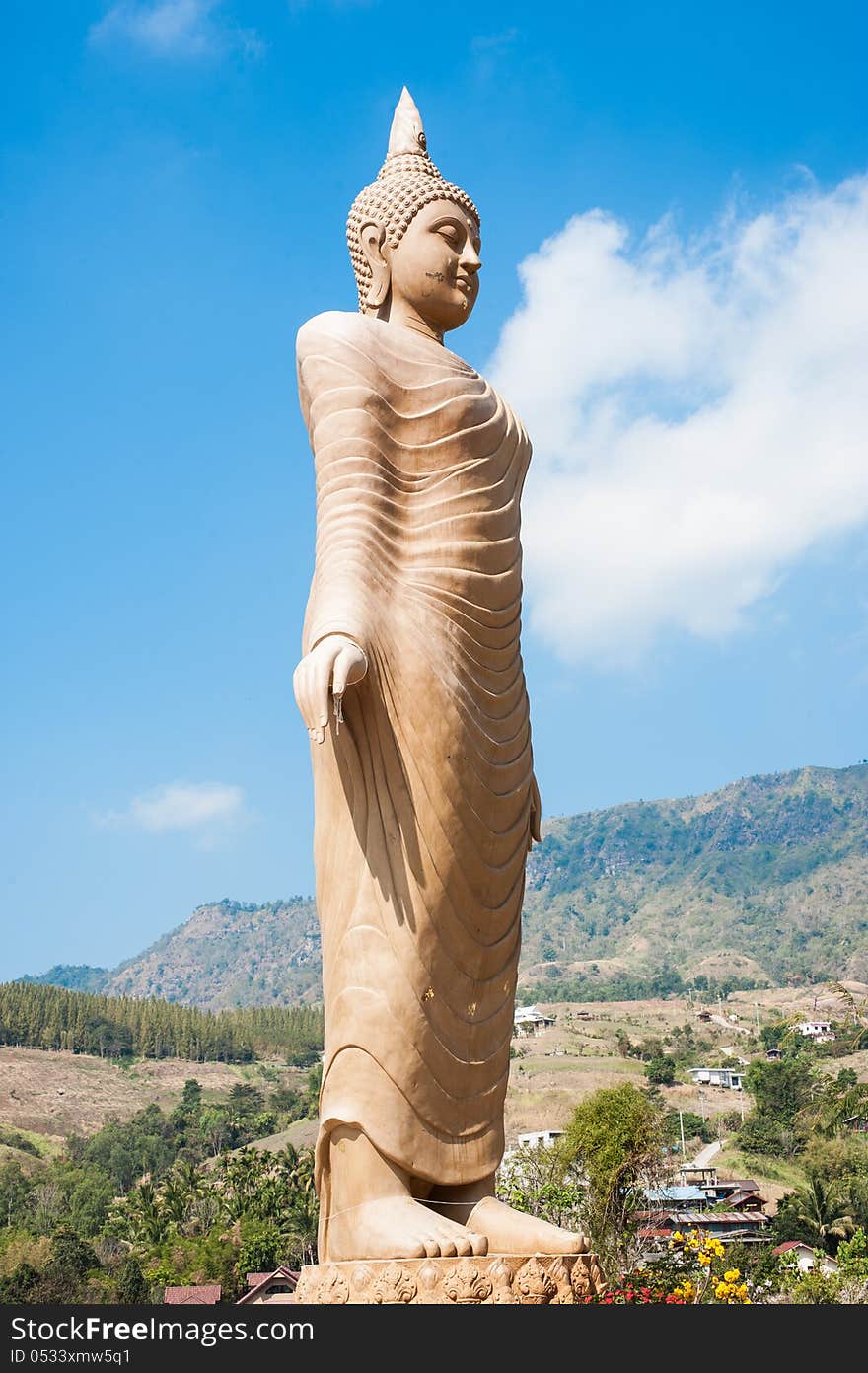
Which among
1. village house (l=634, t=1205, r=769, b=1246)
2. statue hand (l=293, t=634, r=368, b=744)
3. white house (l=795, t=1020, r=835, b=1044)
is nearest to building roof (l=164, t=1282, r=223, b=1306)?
village house (l=634, t=1205, r=769, b=1246)

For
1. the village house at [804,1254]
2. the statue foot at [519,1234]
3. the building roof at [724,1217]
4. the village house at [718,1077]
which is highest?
the statue foot at [519,1234]

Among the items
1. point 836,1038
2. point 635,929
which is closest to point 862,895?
point 635,929

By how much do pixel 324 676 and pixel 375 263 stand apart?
247cm

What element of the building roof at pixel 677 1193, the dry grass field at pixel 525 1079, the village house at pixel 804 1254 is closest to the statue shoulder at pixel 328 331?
the building roof at pixel 677 1193

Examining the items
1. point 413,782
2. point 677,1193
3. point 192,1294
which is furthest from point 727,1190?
point 413,782

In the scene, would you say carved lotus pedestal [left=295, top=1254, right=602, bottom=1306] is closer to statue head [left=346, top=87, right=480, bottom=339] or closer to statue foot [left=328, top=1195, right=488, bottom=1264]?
statue foot [left=328, top=1195, right=488, bottom=1264]

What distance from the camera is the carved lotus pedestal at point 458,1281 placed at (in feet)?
16.1

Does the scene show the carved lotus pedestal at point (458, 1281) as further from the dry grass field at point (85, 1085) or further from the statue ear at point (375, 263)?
the dry grass field at point (85, 1085)

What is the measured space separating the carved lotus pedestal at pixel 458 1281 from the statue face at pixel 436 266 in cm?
420

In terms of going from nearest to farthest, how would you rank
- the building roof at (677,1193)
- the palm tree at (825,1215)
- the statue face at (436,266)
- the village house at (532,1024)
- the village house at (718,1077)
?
the statue face at (436,266) → the building roof at (677,1193) → the palm tree at (825,1215) → the village house at (718,1077) → the village house at (532,1024)

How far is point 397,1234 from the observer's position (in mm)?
5164

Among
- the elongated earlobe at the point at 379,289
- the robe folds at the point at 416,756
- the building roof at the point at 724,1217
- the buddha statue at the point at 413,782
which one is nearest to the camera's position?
the buddha statue at the point at 413,782

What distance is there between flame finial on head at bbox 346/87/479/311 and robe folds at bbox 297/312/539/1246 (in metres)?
0.59

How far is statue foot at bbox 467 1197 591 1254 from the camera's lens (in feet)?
17.3
